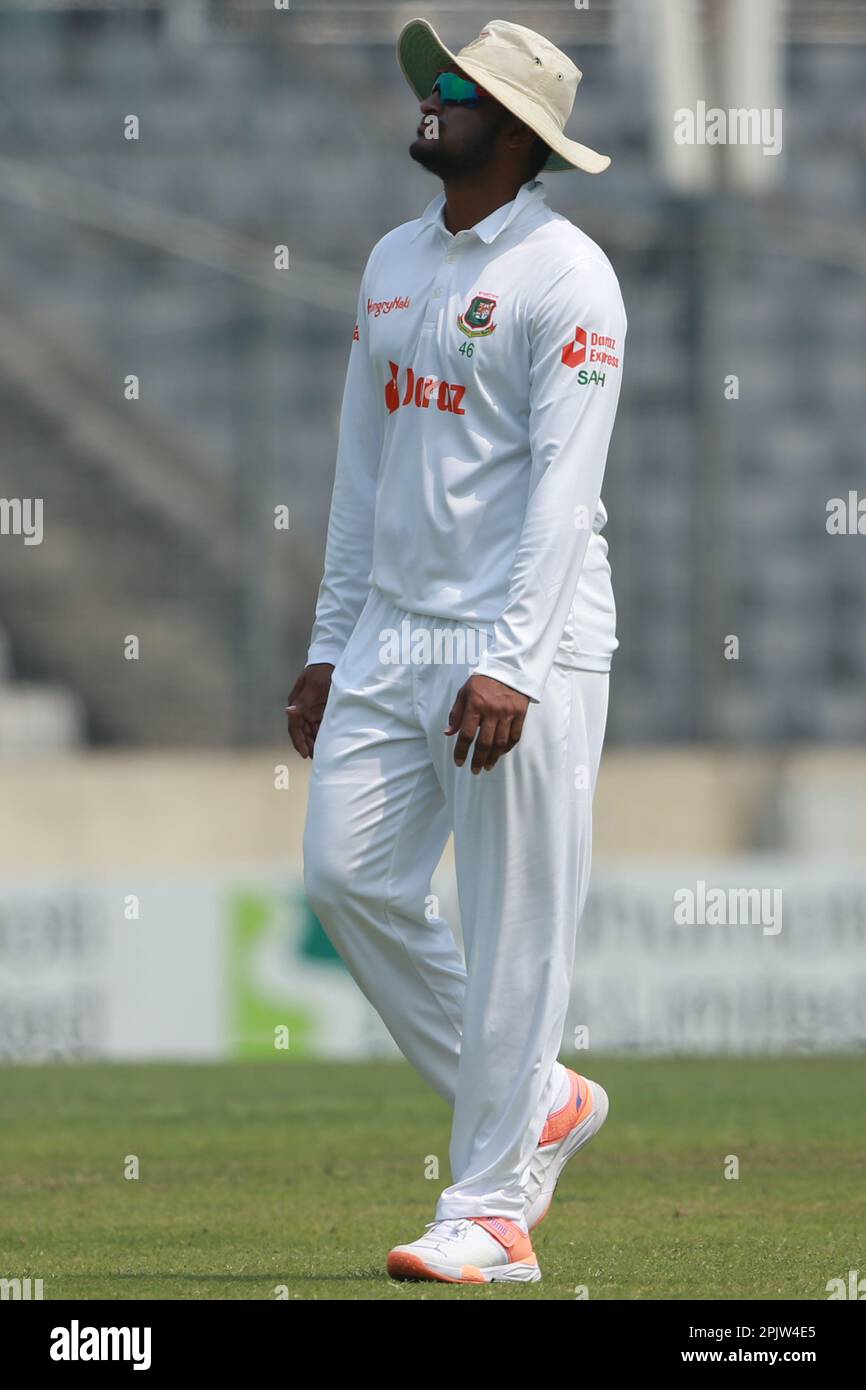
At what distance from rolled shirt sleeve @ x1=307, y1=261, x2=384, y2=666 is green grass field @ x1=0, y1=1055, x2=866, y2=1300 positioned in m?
1.21

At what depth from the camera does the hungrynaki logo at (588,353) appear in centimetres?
436

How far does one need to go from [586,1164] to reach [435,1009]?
229 cm

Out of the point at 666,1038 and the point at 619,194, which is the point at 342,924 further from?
the point at 619,194

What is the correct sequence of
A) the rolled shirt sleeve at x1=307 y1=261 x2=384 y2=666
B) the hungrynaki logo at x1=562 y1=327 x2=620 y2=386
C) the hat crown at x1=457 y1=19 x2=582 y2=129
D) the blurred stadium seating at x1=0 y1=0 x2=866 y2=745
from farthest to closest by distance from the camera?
the blurred stadium seating at x1=0 y1=0 x2=866 y2=745 < the rolled shirt sleeve at x1=307 y1=261 x2=384 y2=666 < the hat crown at x1=457 y1=19 x2=582 y2=129 < the hungrynaki logo at x1=562 y1=327 x2=620 y2=386

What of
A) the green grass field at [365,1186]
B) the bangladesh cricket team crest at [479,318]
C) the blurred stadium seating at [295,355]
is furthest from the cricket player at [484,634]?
the blurred stadium seating at [295,355]

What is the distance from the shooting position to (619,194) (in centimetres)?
1418

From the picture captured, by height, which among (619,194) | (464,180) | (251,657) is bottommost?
(251,657)

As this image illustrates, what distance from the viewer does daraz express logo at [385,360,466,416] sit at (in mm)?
4445

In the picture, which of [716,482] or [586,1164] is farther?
[716,482]

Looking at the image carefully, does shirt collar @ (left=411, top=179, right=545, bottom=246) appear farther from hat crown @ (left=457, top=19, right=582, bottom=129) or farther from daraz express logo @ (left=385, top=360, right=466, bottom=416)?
daraz express logo @ (left=385, top=360, right=466, bottom=416)

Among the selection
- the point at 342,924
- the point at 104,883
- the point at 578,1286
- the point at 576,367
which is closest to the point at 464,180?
the point at 576,367

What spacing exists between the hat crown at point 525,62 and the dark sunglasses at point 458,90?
0.13 feet

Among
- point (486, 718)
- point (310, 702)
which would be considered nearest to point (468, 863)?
point (486, 718)

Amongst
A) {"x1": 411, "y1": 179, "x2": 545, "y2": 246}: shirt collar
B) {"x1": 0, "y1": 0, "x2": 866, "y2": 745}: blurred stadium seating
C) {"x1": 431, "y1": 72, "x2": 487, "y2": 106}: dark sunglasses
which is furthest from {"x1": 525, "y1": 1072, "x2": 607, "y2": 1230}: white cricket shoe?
{"x1": 0, "y1": 0, "x2": 866, "y2": 745}: blurred stadium seating
